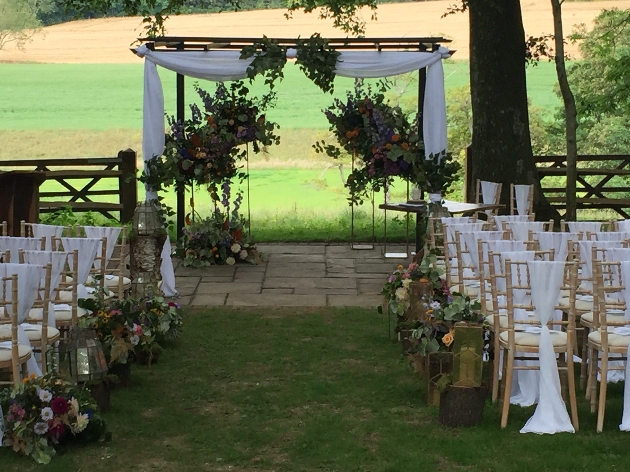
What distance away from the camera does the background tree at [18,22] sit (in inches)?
1010

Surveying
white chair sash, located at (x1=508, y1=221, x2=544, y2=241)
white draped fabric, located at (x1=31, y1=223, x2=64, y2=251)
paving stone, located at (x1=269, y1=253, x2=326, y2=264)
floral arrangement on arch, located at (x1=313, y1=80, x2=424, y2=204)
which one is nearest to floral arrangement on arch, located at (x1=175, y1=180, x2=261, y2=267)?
paving stone, located at (x1=269, y1=253, x2=326, y2=264)

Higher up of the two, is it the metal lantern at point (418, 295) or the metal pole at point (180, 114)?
the metal pole at point (180, 114)

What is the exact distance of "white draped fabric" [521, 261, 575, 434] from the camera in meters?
4.81

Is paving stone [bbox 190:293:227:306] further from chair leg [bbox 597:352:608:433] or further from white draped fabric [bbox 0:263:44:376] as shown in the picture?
chair leg [bbox 597:352:608:433]

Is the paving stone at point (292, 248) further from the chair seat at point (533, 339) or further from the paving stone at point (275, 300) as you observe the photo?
the chair seat at point (533, 339)

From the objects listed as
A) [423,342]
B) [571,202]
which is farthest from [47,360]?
[571,202]

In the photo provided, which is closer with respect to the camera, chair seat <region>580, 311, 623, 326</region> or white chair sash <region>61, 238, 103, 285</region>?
chair seat <region>580, 311, 623, 326</region>

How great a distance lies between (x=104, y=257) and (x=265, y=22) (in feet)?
71.6

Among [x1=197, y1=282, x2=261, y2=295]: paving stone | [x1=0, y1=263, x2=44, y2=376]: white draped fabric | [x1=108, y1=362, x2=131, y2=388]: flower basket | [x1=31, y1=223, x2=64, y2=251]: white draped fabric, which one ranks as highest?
[x1=31, y1=223, x2=64, y2=251]: white draped fabric

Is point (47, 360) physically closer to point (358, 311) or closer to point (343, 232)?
point (358, 311)

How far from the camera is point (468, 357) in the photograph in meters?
4.90

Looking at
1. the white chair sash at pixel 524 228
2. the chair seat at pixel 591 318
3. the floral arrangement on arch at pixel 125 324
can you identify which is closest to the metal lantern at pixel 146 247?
the floral arrangement on arch at pixel 125 324

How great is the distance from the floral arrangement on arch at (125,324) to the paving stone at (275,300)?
166 cm

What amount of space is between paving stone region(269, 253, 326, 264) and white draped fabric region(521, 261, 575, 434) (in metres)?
5.35
